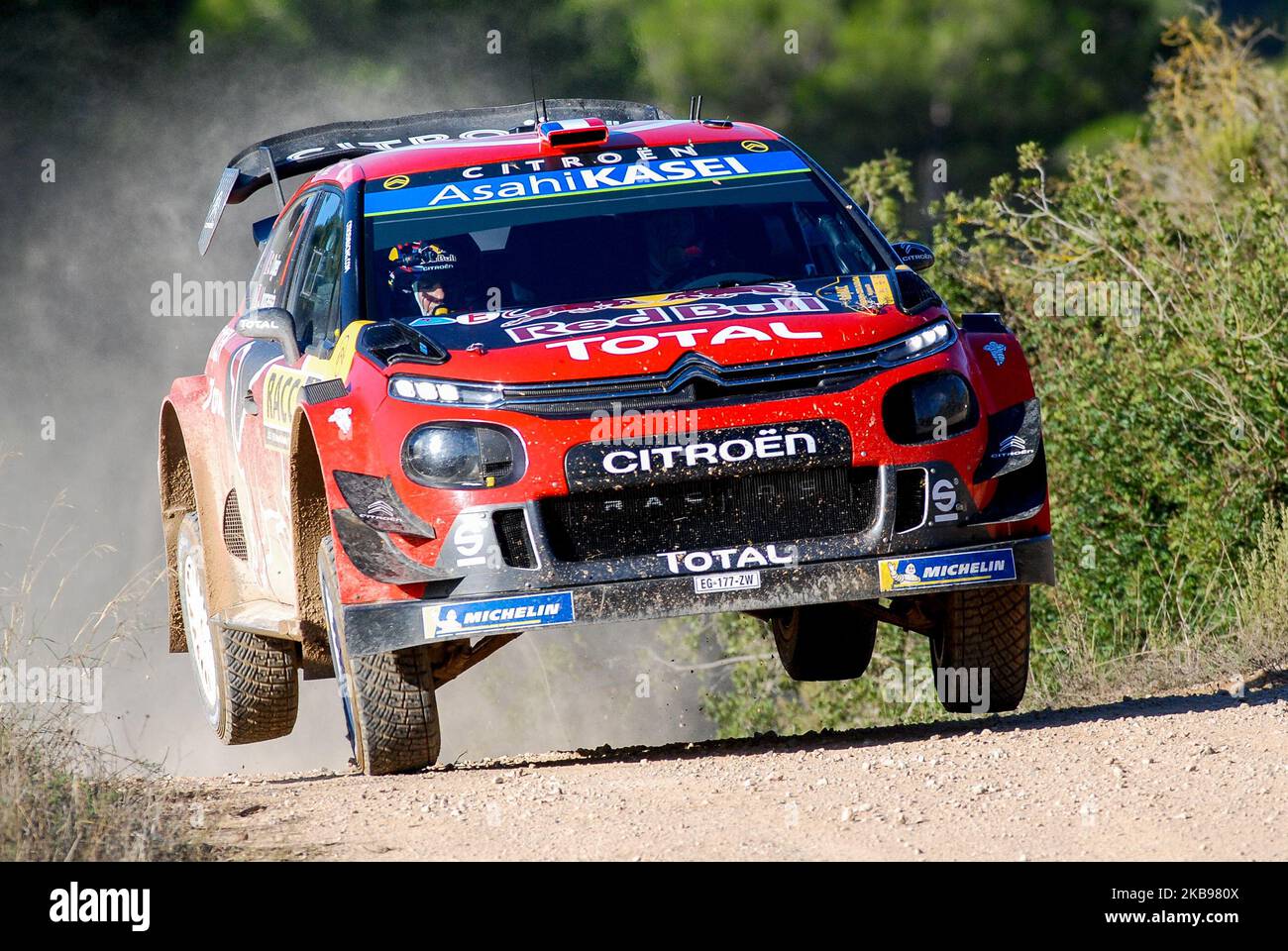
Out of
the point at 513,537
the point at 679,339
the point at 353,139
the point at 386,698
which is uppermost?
the point at 353,139

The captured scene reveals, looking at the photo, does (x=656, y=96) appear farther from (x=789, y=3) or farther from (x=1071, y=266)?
(x=1071, y=266)

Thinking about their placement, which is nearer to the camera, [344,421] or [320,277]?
[344,421]

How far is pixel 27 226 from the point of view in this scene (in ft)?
70.6

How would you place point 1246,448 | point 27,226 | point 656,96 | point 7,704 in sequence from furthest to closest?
point 656,96 → point 27,226 → point 1246,448 → point 7,704

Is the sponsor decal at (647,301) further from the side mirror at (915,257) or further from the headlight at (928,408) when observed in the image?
the side mirror at (915,257)

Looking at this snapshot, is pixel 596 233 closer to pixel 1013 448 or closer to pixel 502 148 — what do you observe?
pixel 502 148

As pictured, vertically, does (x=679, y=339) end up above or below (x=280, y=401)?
above

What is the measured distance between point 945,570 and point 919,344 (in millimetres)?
720

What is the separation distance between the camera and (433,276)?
277 inches

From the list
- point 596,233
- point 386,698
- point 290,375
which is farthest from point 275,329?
point 386,698

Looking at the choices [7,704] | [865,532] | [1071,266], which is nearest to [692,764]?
[865,532]

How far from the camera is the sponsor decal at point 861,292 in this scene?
21.9 feet

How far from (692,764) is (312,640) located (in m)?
1.50

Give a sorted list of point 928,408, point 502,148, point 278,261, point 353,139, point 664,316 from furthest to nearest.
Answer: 1. point 353,139
2. point 278,261
3. point 502,148
4. point 664,316
5. point 928,408
